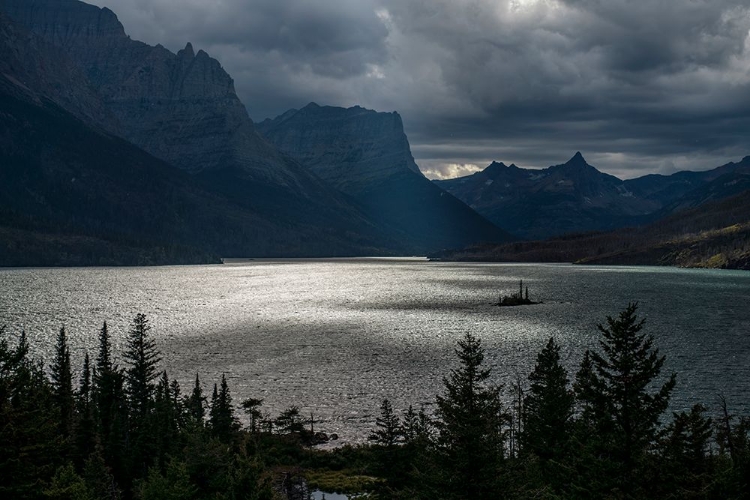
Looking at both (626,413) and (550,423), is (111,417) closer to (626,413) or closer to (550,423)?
(550,423)

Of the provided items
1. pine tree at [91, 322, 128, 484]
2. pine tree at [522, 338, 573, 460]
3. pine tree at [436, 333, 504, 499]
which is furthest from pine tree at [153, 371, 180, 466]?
pine tree at [436, 333, 504, 499]

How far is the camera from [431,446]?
34656mm

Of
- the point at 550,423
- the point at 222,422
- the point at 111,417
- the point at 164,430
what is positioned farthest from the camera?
the point at 111,417

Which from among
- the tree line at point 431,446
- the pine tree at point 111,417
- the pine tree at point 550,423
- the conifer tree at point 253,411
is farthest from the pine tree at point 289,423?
the pine tree at point 550,423

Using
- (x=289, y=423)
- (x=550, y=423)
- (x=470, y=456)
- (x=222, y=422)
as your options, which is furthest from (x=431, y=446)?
(x=289, y=423)

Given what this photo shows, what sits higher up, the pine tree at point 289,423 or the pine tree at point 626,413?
the pine tree at point 626,413

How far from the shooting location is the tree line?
3019 cm

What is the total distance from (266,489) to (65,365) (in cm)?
3910

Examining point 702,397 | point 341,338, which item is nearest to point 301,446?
point 702,397

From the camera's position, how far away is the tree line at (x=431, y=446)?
30.2 m

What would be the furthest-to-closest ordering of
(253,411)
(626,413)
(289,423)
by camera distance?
(253,411)
(289,423)
(626,413)

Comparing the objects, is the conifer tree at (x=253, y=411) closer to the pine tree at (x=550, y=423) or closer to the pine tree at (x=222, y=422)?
the pine tree at (x=222, y=422)

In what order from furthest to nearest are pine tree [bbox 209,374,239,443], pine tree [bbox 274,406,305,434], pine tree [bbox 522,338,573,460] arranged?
pine tree [bbox 274,406,305,434], pine tree [bbox 209,374,239,443], pine tree [bbox 522,338,573,460]

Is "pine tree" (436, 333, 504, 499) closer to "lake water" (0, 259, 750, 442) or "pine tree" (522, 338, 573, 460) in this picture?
"pine tree" (522, 338, 573, 460)
